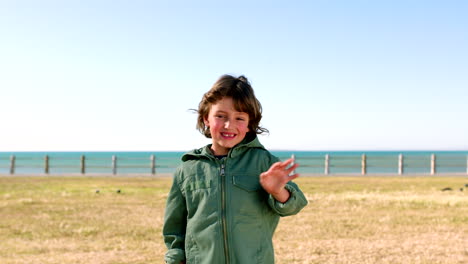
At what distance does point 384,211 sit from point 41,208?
6.46 meters

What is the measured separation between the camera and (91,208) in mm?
10211

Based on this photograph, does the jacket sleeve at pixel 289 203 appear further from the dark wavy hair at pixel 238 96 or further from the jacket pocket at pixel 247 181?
the dark wavy hair at pixel 238 96

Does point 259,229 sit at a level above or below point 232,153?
below

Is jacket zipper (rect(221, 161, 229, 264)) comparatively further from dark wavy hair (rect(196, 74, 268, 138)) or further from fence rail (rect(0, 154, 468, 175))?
fence rail (rect(0, 154, 468, 175))

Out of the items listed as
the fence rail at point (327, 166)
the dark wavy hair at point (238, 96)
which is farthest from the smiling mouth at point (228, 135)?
the fence rail at point (327, 166)

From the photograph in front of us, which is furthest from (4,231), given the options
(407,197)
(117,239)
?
(407,197)

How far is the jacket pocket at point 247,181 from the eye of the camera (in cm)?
262

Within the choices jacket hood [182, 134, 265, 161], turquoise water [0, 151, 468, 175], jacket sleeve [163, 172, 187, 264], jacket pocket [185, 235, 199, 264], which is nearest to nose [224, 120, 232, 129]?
jacket hood [182, 134, 265, 161]

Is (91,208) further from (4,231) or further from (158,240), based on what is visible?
(158,240)

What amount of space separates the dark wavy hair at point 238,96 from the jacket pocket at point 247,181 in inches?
12.6

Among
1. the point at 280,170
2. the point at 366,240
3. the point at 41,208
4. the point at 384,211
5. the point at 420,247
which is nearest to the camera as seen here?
the point at 280,170

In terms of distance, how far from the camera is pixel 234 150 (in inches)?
107

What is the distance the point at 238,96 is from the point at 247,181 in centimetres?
44

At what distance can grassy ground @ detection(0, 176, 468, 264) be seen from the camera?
240 inches
